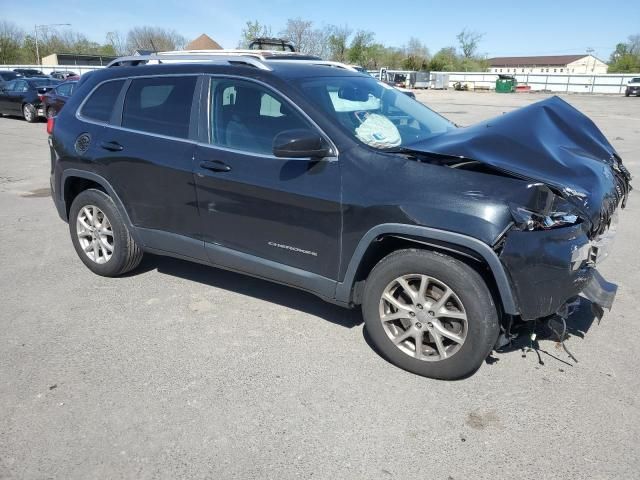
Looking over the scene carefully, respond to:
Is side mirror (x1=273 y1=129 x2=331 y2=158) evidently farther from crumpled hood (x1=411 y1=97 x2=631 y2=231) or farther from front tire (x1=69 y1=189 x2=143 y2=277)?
front tire (x1=69 y1=189 x2=143 y2=277)

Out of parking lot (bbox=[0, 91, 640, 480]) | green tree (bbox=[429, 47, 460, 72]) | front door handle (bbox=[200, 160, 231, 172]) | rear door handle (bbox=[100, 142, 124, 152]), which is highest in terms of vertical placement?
green tree (bbox=[429, 47, 460, 72])

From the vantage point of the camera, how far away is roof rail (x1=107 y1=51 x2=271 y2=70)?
153 inches

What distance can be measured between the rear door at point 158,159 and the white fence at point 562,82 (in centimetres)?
5670

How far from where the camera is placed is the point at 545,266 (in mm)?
2852

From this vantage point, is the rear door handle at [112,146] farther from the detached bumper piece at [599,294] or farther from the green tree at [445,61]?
the green tree at [445,61]

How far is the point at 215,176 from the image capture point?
3840 mm

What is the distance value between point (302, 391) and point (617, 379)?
1.95 m

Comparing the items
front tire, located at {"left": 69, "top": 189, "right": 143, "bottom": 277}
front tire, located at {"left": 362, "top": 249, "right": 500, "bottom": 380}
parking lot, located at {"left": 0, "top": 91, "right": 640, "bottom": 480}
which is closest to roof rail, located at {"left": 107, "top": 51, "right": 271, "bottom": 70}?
front tire, located at {"left": 69, "top": 189, "right": 143, "bottom": 277}

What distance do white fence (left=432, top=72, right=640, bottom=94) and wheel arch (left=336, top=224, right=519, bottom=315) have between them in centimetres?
5681

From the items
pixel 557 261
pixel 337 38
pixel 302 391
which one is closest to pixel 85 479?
pixel 302 391

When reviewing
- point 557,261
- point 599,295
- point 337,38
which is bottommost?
point 599,295

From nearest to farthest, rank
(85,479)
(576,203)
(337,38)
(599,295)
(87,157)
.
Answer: (85,479)
(576,203)
(599,295)
(87,157)
(337,38)

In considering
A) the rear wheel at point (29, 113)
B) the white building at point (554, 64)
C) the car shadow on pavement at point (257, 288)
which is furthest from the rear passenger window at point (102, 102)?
the white building at point (554, 64)

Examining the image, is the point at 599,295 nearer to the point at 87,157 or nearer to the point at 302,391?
the point at 302,391
